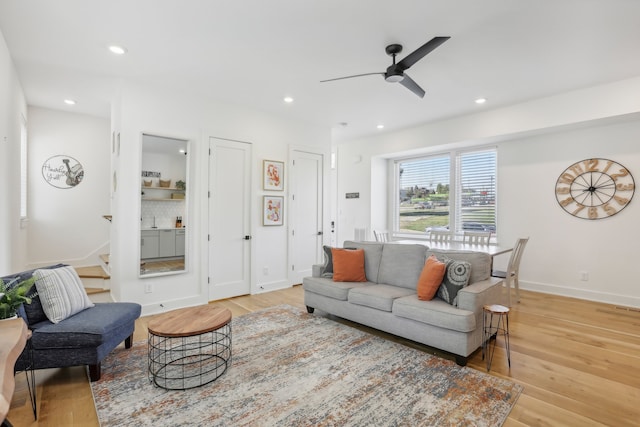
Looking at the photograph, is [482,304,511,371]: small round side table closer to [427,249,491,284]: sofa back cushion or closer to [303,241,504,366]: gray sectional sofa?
[303,241,504,366]: gray sectional sofa

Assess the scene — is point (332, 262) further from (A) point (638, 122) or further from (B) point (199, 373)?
(A) point (638, 122)

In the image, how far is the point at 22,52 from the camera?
3316mm

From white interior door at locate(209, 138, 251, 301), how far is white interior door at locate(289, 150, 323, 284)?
84 centimetres

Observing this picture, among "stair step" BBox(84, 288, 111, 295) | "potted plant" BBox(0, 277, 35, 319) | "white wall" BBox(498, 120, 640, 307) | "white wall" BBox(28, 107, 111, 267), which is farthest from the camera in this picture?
"white wall" BBox(28, 107, 111, 267)

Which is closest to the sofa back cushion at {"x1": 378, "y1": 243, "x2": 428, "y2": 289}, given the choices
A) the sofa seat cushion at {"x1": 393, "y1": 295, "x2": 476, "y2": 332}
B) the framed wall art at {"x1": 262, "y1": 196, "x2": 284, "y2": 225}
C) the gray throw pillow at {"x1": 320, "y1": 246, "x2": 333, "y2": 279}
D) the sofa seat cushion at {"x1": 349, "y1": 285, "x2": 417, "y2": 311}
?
the sofa seat cushion at {"x1": 349, "y1": 285, "x2": 417, "y2": 311}

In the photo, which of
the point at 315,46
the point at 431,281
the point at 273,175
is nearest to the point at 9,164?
the point at 273,175

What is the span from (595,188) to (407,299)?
368cm

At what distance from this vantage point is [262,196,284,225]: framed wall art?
16.9 feet

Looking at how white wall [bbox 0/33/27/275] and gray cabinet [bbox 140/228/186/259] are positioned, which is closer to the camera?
white wall [bbox 0/33/27/275]

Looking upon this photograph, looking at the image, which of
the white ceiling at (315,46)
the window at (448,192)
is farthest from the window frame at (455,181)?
the white ceiling at (315,46)

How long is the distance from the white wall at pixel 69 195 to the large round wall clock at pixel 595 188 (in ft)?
25.1

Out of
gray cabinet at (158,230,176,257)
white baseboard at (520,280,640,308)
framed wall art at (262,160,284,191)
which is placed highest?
framed wall art at (262,160,284,191)

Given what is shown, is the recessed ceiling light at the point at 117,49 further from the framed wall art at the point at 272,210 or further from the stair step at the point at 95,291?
the stair step at the point at 95,291

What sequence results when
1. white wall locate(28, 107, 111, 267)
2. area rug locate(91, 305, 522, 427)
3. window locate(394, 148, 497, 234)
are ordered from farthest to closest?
window locate(394, 148, 497, 234) < white wall locate(28, 107, 111, 267) < area rug locate(91, 305, 522, 427)
